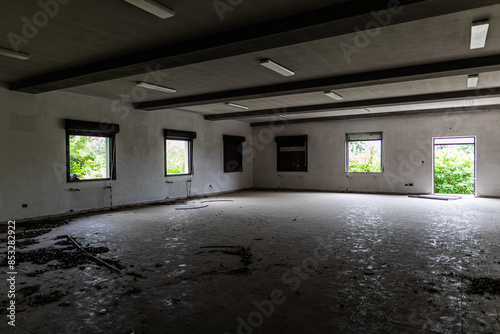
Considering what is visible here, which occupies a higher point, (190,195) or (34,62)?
(34,62)

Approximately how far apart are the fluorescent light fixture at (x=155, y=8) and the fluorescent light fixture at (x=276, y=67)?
229 cm

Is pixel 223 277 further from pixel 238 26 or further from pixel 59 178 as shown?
pixel 59 178

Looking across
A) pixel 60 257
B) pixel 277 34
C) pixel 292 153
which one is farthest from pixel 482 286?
pixel 292 153

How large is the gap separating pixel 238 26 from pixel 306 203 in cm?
675

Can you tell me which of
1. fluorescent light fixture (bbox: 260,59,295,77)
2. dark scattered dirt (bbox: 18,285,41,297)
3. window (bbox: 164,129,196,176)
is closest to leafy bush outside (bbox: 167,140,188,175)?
window (bbox: 164,129,196,176)

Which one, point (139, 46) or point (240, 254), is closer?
point (240, 254)

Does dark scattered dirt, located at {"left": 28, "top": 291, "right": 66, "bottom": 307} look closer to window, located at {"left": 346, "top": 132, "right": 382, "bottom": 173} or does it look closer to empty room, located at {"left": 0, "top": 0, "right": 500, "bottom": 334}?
empty room, located at {"left": 0, "top": 0, "right": 500, "bottom": 334}

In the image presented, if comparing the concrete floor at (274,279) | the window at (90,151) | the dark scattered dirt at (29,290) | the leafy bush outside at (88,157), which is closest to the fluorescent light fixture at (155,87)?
the window at (90,151)

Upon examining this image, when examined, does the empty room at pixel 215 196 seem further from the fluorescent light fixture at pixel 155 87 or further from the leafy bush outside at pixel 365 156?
the leafy bush outside at pixel 365 156

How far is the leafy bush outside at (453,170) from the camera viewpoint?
39.5ft

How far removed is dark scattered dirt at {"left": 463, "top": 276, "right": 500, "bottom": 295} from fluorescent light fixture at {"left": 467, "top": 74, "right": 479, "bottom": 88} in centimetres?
517

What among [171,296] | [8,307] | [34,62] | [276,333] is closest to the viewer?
[276,333]

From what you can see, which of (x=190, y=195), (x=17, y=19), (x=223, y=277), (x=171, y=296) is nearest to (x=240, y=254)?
(x=223, y=277)

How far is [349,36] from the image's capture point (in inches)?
185
